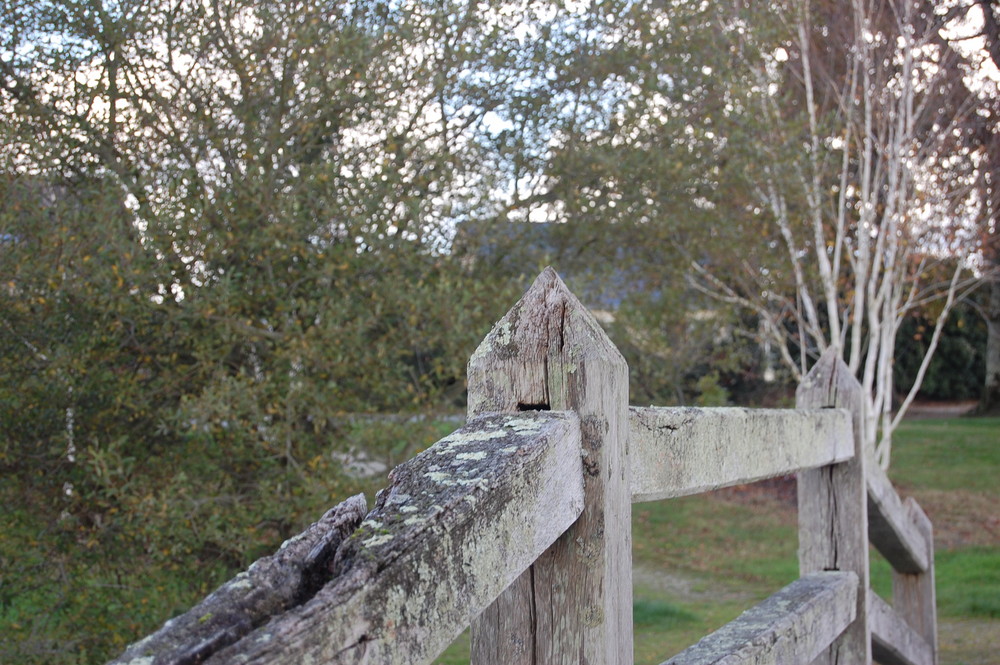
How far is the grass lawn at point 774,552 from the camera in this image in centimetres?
723

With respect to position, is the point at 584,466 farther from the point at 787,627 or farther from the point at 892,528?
the point at 892,528

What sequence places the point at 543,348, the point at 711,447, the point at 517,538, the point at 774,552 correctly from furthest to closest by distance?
the point at 774,552, the point at 711,447, the point at 543,348, the point at 517,538

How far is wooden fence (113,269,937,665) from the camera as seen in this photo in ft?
3.58

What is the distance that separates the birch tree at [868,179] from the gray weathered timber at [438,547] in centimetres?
862

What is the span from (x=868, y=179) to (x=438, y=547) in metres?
10.8

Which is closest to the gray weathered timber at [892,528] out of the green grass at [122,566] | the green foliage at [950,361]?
the green grass at [122,566]

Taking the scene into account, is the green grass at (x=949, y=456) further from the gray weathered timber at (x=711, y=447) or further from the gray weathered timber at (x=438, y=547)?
the gray weathered timber at (x=438, y=547)

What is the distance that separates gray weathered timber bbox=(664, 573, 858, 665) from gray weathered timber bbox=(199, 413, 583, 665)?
2.78 ft

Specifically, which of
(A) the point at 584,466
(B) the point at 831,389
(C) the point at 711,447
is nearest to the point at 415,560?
(A) the point at 584,466

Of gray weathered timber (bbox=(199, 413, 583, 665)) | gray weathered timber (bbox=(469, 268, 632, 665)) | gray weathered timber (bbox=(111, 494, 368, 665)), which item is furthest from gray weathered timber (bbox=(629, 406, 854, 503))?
gray weathered timber (bbox=(111, 494, 368, 665))

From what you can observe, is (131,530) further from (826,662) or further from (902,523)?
(902,523)

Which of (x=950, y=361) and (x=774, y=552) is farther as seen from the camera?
(x=950, y=361)

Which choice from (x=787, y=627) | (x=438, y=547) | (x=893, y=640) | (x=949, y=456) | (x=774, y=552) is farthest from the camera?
(x=949, y=456)

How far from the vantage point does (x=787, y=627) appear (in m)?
2.54
